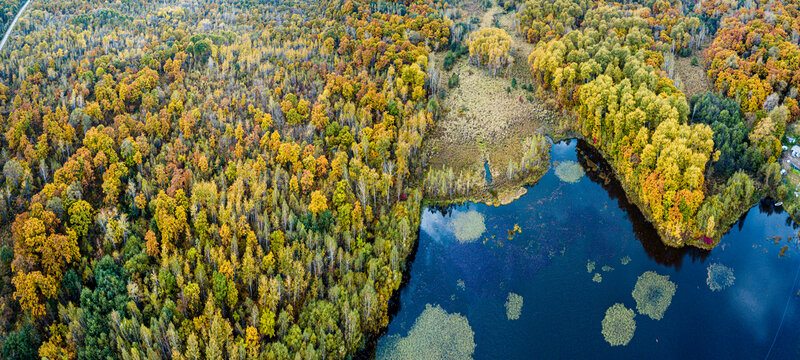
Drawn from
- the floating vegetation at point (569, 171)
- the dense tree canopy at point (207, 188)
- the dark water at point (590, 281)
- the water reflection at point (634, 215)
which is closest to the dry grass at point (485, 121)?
the dense tree canopy at point (207, 188)

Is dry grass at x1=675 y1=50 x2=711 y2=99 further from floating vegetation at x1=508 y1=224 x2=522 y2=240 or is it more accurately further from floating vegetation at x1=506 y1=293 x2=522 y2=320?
floating vegetation at x1=506 y1=293 x2=522 y2=320

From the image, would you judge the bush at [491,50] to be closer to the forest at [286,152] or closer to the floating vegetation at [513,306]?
the forest at [286,152]

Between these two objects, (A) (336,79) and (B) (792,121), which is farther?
(A) (336,79)

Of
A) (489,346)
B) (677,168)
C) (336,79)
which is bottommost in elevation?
(489,346)

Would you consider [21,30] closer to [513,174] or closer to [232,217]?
[232,217]

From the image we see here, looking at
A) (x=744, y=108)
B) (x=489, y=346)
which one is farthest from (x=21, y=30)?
(x=744, y=108)
